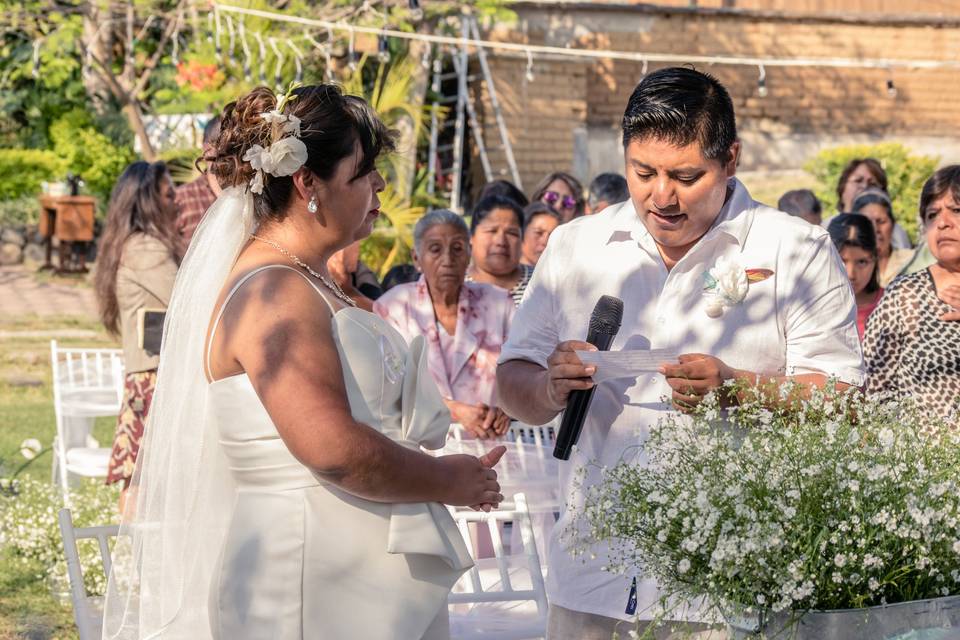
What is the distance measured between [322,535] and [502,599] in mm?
1614

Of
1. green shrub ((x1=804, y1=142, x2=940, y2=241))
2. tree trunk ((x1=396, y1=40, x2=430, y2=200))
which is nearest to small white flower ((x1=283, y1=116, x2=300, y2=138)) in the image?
tree trunk ((x1=396, y1=40, x2=430, y2=200))

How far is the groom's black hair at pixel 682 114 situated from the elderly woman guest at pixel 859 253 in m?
4.07

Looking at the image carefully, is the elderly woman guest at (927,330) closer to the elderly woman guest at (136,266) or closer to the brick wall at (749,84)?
the elderly woman guest at (136,266)

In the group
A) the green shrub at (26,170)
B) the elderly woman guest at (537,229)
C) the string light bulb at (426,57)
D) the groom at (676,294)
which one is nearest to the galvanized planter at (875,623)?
the groom at (676,294)

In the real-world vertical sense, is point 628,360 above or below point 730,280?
below

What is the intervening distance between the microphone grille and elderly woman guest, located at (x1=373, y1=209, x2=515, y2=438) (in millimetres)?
3055

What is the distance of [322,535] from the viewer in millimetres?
2701

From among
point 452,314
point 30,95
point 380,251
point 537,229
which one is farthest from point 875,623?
point 30,95

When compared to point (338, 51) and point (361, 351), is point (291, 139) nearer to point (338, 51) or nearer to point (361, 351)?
point (361, 351)

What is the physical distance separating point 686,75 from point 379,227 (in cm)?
1100

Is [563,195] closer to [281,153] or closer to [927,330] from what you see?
[927,330]

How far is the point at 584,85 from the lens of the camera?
21984 mm

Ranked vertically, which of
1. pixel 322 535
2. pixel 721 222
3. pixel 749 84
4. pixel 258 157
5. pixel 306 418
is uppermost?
pixel 258 157

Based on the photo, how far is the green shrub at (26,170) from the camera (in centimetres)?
1889
